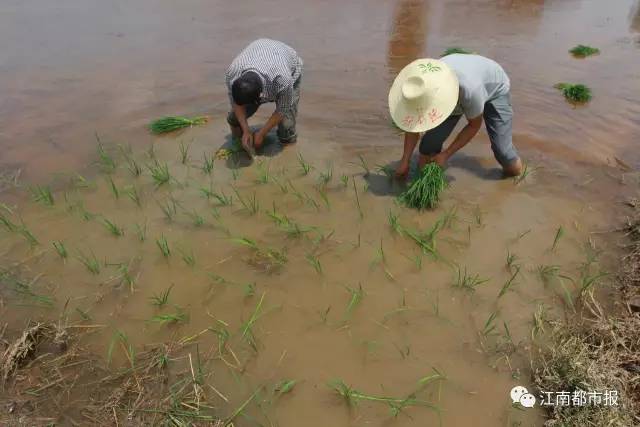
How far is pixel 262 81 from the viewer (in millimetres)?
3377

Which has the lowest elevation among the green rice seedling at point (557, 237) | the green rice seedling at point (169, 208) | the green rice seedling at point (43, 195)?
the green rice seedling at point (557, 237)

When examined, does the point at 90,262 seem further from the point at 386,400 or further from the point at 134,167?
the point at 386,400

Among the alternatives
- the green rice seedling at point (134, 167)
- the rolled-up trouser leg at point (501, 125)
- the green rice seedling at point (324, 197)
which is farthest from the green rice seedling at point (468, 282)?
the green rice seedling at point (134, 167)

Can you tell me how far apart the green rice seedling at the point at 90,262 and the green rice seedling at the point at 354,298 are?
5.35ft

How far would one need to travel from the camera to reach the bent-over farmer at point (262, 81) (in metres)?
3.27

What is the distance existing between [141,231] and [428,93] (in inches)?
87.3

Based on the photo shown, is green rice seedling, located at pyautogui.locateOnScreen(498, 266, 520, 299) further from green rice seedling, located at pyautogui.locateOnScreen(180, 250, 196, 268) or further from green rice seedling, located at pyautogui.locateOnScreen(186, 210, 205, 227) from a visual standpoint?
green rice seedling, located at pyautogui.locateOnScreen(186, 210, 205, 227)

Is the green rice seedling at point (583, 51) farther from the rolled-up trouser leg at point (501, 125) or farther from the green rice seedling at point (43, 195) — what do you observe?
the green rice seedling at point (43, 195)

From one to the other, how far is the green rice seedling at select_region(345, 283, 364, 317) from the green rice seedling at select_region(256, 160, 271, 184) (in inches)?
56.0

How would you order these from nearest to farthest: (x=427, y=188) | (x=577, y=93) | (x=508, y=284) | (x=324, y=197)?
(x=508, y=284), (x=427, y=188), (x=324, y=197), (x=577, y=93)

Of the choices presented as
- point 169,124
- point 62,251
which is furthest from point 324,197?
point 169,124

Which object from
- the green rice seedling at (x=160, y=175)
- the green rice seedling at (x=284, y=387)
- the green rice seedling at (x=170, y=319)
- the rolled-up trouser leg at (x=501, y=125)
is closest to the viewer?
the green rice seedling at (x=284, y=387)

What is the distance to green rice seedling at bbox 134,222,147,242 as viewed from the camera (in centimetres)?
310

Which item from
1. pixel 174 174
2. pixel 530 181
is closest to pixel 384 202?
pixel 530 181
